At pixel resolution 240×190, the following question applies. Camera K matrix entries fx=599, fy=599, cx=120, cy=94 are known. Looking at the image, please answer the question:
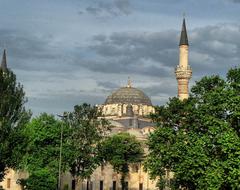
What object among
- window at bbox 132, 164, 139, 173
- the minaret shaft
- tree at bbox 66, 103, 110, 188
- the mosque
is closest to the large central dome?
the mosque

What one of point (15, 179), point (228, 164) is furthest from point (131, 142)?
point (228, 164)

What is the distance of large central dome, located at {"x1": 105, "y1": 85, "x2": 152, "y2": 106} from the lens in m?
124

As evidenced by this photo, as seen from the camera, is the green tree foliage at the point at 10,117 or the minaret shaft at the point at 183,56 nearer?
the green tree foliage at the point at 10,117

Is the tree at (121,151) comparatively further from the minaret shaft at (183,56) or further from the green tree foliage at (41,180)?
the minaret shaft at (183,56)

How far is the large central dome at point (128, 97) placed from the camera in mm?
124125

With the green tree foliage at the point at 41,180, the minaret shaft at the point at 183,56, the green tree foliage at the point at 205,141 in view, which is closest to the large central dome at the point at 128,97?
the minaret shaft at the point at 183,56

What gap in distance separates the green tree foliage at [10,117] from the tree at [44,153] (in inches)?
397

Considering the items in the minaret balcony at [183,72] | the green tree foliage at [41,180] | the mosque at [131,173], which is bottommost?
the green tree foliage at [41,180]

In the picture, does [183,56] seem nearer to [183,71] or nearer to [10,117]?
[183,71]

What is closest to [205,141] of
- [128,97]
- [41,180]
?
[41,180]

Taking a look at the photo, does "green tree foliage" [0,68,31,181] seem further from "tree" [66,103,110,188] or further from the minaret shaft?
the minaret shaft

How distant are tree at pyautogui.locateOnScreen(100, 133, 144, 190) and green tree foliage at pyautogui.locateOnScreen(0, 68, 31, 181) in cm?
1992

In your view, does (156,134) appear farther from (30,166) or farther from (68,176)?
(68,176)

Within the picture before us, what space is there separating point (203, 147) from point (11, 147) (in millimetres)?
15085
